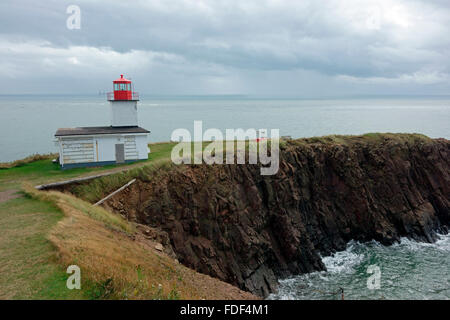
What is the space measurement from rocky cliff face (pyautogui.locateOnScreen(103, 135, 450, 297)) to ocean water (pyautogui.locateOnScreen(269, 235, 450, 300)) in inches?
49.2

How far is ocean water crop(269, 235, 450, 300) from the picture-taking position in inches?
957

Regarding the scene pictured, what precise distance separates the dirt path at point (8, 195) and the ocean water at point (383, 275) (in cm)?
1907

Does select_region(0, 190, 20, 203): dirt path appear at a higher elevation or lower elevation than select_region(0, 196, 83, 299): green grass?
higher

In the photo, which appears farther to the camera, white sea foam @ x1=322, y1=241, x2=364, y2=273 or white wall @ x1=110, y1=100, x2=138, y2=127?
white wall @ x1=110, y1=100, x2=138, y2=127

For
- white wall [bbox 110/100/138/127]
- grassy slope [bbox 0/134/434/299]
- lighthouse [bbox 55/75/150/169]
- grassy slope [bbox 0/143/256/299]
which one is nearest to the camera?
grassy slope [bbox 0/134/434/299]

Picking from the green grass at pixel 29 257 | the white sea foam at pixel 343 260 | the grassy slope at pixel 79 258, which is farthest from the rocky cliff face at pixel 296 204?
the green grass at pixel 29 257

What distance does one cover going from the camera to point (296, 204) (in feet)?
103

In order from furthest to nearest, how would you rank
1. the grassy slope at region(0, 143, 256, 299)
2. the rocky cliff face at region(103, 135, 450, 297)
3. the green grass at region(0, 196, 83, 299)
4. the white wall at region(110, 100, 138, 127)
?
1. the white wall at region(110, 100, 138, 127)
2. the rocky cliff face at region(103, 135, 450, 297)
3. the grassy slope at region(0, 143, 256, 299)
4. the green grass at region(0, 196, 83, 299)

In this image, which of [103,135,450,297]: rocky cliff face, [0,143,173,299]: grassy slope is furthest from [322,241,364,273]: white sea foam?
[0,143,173,299]: grassy slope

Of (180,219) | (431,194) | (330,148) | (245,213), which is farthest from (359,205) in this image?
(180,219)

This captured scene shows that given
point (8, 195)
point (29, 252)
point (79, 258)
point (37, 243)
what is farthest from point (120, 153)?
point (79, 258)

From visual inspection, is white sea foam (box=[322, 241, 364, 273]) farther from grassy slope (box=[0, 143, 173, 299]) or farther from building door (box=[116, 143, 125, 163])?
grassy slope (box=[0, 143, 173, 299])

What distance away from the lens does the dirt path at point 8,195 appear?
19919mm

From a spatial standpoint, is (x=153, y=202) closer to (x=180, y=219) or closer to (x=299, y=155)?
(x=180, y=219)
